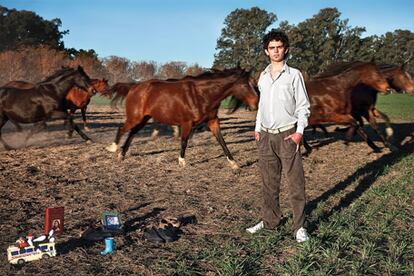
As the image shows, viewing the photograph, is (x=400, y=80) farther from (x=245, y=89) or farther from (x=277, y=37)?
(x=277, y=37)

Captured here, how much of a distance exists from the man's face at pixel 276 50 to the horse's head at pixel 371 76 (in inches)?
216

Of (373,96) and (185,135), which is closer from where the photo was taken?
(185,135)

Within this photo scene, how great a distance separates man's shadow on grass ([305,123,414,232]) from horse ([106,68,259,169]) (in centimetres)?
218

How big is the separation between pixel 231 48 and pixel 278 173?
7256cm

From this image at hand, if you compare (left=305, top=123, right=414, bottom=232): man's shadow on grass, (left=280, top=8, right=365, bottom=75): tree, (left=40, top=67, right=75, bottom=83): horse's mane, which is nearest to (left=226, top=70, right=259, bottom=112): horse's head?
(left=305, top=123, right=414, bottom=232): man's shadow on grass

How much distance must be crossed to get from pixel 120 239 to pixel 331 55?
67647 millimetres

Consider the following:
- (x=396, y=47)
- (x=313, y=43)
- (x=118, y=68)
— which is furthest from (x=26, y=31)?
(x=396, y=47)

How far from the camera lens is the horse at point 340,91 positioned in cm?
836

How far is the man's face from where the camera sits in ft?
12.0

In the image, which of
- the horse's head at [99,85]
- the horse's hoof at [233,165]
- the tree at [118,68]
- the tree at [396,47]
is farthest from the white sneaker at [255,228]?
the tree at [396,47]

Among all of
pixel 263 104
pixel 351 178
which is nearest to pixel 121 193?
pixel 263 104

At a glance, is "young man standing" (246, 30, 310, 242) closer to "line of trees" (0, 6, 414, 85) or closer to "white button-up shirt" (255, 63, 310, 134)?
"white button-up shirt" (255, 63, 310, 134)

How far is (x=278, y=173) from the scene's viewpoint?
161 inches

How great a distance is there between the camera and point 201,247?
3842 mm
